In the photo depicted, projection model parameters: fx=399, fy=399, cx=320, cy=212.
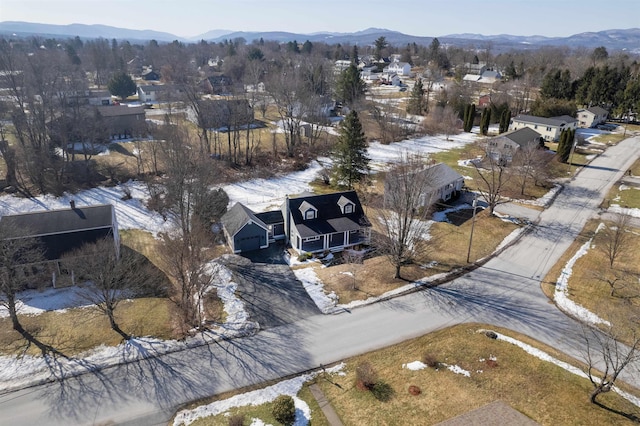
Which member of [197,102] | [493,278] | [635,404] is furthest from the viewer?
[197,102]

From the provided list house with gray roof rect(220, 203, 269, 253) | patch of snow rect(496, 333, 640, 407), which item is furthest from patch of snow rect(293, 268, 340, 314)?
patch of snow rect(496, 333, 640, 407)

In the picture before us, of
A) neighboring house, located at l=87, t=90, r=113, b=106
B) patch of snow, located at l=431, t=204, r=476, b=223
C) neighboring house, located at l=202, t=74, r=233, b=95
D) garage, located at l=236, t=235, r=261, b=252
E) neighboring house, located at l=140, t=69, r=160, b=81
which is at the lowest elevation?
garage, located at l=236, t=235, r=261, b=252

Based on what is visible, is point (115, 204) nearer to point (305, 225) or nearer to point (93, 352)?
point (305, 225)

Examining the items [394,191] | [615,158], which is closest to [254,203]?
[394,191]

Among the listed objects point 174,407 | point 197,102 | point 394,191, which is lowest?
point 174,407

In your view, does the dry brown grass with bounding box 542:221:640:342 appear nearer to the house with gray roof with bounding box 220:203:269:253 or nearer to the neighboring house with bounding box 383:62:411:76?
the house with gray roof with bounding box 220:203:269:253

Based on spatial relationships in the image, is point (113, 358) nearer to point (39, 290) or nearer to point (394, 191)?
point (39, 290)
